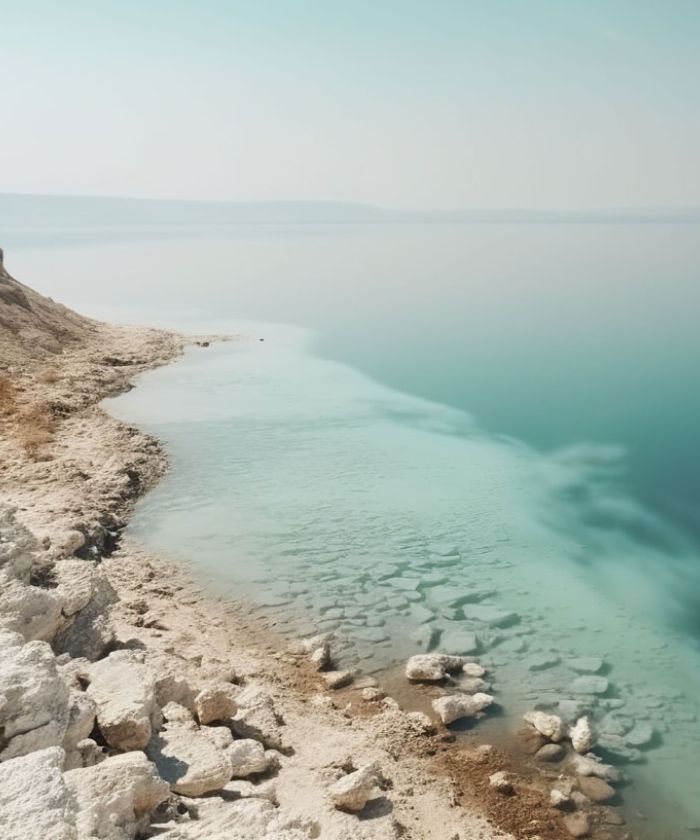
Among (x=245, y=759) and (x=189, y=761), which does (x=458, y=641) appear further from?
(x=189, y=761)

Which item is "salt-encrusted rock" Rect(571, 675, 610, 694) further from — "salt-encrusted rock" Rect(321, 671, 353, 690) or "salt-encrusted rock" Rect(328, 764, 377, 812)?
"salt-encrusted rock" Rect(328, 764, 377, 812)

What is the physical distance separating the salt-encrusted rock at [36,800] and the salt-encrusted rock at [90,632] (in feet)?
13.0

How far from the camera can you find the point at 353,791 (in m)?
8.30

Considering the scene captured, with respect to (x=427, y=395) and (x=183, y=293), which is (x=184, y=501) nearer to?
(x=427, y=395)

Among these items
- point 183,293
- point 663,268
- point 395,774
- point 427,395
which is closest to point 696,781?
point 395,774

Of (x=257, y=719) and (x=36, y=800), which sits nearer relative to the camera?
(x=36, y=800)

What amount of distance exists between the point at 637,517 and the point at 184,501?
11.1 m

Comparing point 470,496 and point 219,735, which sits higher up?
point 470,496

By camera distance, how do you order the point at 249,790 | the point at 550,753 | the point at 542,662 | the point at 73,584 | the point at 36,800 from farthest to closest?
the point at 542,662, the point at 73,584, the point at 550,753, the point at 249,790, the point at 36,800

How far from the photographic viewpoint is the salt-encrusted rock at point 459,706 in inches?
416

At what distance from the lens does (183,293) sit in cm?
5938

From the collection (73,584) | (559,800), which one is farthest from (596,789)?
(73,584)

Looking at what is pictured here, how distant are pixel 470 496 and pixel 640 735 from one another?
8.62 metres

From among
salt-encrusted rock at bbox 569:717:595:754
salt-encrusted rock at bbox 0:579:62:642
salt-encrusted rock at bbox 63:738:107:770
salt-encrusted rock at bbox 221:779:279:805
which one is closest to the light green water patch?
salt-encrusted rock at bbox 569:717:595:754
